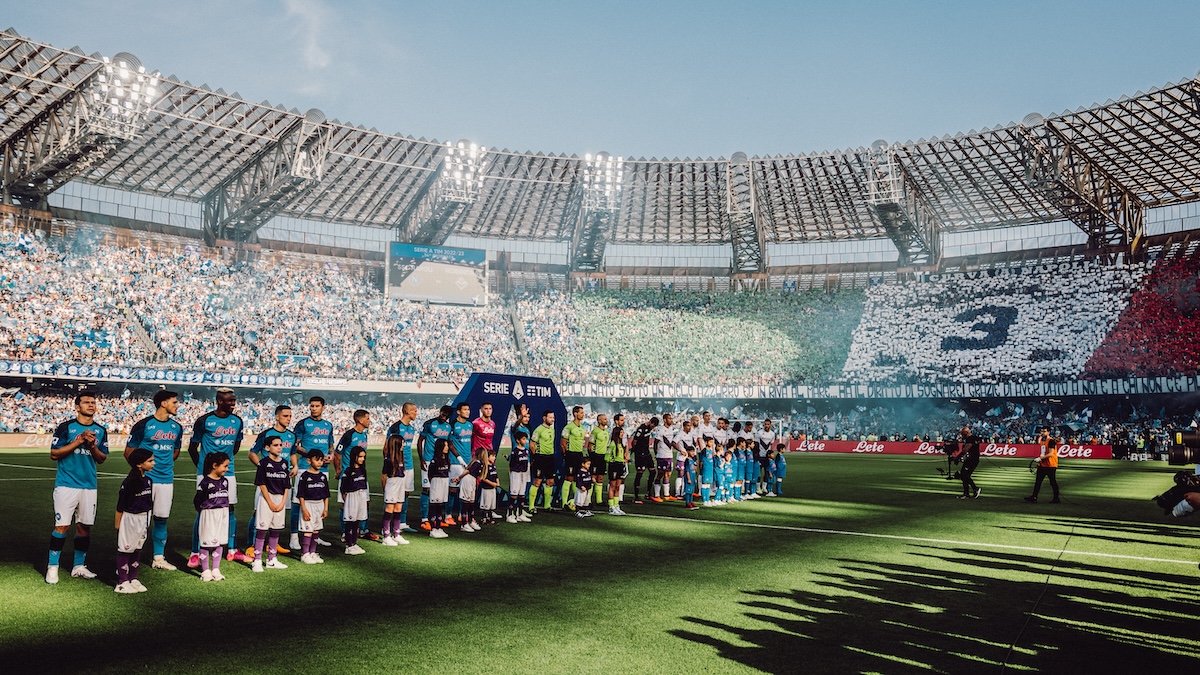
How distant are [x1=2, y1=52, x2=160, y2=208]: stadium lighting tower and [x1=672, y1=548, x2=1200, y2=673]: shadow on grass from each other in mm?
41151

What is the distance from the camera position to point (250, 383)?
44031 mm

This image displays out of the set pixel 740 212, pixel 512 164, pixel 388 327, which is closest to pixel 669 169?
pixel 740 212

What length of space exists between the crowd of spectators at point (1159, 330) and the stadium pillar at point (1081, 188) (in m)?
3.47

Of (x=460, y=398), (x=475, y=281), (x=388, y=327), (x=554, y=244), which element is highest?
(x=554, y=244)

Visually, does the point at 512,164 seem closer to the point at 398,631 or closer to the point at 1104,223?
the point at 1104,223

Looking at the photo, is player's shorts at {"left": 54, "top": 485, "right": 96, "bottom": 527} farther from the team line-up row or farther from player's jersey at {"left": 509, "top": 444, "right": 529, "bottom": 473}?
player's jersey at {"left": 509, "top": 444, "right": 529, "bottom": 473}

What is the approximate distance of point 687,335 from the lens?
6069 centimetres

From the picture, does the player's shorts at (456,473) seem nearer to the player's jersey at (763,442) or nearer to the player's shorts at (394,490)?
the player's shorts at (394,490)

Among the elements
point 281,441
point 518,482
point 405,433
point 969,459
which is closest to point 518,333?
point 969,459

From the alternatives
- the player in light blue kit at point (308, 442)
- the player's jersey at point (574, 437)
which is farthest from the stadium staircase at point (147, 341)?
the player in light blue kit at point (308, 442)

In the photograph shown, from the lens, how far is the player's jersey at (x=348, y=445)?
36.8ft

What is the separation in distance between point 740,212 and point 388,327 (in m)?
26.5

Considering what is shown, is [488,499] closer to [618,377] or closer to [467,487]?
[467,487]

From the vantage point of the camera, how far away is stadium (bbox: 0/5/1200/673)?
7.49 metres
